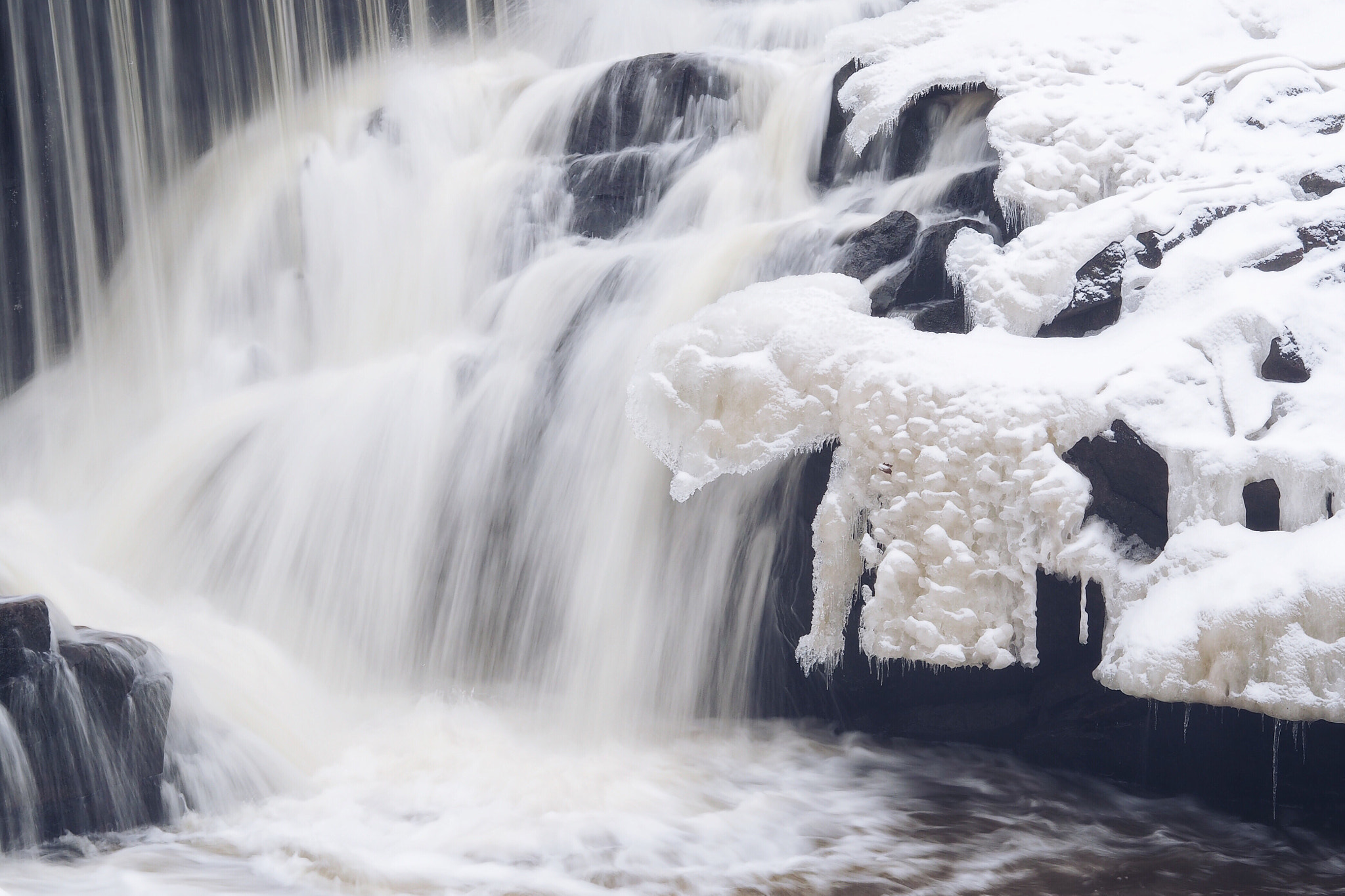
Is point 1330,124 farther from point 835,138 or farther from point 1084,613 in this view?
point 1084,613

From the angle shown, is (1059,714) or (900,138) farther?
(900,138)

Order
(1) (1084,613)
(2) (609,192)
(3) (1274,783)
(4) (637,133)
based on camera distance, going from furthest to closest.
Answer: (4) (637,133)
(2) (609,192)
(3) (1274,783)
(1) (1084,613)

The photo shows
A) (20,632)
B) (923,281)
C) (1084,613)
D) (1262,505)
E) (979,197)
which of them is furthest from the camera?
(979,197)

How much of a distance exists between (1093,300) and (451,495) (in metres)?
2.93

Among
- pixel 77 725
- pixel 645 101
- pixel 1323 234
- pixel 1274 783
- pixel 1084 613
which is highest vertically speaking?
pixel 645 101

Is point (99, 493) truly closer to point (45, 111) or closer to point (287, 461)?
point (287, 461)

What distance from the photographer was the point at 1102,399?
11.1 feet

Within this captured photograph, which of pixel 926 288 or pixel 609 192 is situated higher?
pixel 609 192

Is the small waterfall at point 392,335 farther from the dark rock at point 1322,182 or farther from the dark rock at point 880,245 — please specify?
the dark rock at point 1322,182

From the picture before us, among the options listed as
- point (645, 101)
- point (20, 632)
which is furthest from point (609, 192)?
point (20, 632)

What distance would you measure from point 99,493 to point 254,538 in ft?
4.84

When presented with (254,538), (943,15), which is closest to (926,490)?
(254,538)

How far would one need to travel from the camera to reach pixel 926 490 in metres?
3.43

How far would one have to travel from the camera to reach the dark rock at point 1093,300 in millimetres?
3910
